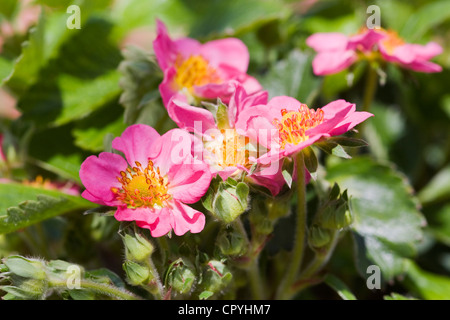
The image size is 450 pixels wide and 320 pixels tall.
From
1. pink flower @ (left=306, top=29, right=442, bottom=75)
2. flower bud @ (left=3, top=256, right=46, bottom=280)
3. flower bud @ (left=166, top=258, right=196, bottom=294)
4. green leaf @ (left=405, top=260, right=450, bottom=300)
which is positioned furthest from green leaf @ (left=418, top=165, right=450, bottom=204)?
flower bud @ (left=3, top=256, right=46, bottom=280)

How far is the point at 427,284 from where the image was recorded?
86 cm

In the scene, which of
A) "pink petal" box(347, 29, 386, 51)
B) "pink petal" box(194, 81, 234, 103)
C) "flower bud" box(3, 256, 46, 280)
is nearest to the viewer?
"flower bud" box(3, 256, 46, 280)

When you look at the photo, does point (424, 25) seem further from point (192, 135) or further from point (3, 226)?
point (3, 226)

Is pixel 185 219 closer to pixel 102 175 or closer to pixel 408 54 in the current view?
pixel 102 175

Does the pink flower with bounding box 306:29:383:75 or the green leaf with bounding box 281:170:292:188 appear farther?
the pink flower with bounding box 306:29:383:75

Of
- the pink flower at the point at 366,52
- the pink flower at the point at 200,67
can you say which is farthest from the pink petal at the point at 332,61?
the pink flower at the point at 200,67

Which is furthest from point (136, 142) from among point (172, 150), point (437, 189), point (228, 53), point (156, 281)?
point (437, 189)

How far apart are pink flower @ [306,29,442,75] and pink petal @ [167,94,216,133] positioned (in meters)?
0.25

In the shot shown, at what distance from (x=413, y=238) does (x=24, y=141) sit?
2.01ft

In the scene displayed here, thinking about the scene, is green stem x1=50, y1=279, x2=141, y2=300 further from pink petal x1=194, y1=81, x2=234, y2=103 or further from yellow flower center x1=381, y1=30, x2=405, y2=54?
yellow flower center x1=381, y1=30, x2=405, y2=54

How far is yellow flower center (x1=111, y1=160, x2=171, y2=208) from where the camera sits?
598 mm

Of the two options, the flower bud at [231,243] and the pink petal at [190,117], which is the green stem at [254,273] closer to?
the flower bud at [231,243]

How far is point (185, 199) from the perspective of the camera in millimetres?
585
